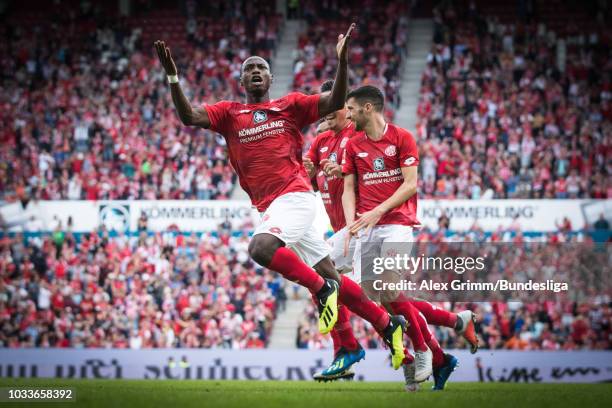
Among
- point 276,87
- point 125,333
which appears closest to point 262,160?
point 125,333

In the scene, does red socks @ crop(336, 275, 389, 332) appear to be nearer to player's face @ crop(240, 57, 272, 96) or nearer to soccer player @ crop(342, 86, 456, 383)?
soccer player @ crop(342, 86, 456, 383)

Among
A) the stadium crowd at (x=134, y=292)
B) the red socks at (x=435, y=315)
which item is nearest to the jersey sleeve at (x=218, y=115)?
the red socks at (x=435, y=315)

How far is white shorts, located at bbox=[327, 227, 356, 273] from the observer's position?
11516mm

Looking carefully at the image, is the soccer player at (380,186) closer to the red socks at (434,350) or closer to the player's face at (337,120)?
the red socks at (434,350)

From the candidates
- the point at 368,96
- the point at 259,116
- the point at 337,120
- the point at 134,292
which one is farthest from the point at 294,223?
the point at 134,292

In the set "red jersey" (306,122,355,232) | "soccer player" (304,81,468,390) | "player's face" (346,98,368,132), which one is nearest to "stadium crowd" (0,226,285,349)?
"red jersey" (306,122,355,232)

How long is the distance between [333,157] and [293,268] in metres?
2.27

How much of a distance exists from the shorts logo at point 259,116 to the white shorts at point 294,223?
0.80 meters

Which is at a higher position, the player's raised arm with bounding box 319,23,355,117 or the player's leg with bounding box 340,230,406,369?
the player's raised arm with bounding box 319,23,355,117

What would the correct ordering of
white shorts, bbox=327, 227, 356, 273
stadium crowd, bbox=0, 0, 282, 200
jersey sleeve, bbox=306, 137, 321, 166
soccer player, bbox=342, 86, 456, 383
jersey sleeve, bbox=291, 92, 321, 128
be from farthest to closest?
1. stadium crowd, bbox=0, 0, 282, 200
2. jersey sleeve, bbox=306, 137, 321, 166
3. white shorts, bbox=327, 227, 356, 273
4. soccer player, bbox=342, 86, 456, 383
5. jersey sleeve, bbox=291, 92, 321, 128

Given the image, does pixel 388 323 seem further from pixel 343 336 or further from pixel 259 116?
pixel 259 116

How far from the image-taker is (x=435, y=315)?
11461 millimetres

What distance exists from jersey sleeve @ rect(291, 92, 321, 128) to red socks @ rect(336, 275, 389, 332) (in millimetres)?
1763

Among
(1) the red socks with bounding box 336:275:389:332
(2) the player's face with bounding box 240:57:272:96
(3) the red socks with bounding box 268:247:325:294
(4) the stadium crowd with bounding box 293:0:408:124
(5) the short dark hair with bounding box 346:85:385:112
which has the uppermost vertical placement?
(4) the stadium crowd with bounding box 293:0:408:124
